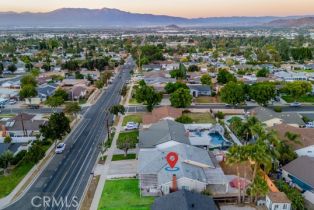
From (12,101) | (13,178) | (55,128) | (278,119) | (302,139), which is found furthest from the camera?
(12,101)

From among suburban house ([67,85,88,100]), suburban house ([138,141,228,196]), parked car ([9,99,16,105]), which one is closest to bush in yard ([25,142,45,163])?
suburban house ([138,141,228,196])

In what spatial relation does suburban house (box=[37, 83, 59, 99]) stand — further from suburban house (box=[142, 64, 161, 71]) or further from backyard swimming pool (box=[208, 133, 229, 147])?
backyard swimming pool (box=[208, 133, 229, 147])

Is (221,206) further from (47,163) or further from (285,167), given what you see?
(47,163)

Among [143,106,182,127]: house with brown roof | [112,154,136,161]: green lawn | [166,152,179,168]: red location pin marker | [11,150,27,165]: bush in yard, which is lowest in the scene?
[112,154,136,161]: green lawn

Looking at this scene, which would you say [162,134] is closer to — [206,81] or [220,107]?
[220,107]

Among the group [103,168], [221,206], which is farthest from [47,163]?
[221,206]

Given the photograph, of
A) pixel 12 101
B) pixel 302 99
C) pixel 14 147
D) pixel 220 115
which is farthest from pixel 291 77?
pixel 14 147

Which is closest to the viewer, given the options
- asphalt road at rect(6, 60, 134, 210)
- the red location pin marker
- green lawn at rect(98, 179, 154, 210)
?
green lawn at rect(98, 179, 154, 210)
